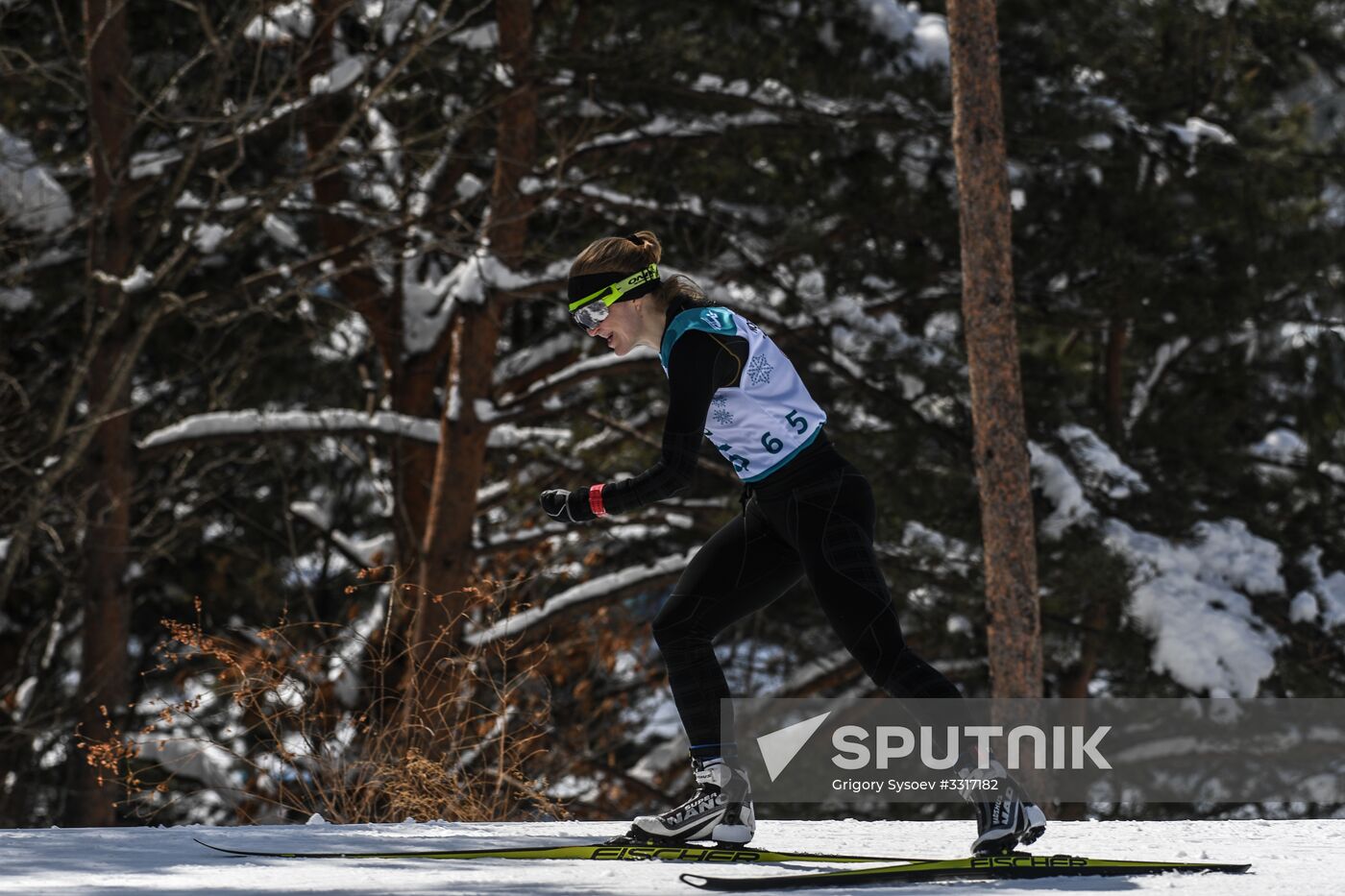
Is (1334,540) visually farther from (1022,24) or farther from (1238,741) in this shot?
(1022,24)

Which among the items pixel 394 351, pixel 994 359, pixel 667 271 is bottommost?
pixel 994 359

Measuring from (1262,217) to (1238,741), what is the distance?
156 inches

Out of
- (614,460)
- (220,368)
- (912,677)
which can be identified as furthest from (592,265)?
(220,368)

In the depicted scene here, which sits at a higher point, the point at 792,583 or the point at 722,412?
the point at 722,412

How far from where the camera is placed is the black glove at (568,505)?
3.70 meters

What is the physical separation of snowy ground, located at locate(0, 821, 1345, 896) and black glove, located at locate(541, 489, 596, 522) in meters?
0.88

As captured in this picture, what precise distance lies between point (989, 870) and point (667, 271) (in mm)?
5647

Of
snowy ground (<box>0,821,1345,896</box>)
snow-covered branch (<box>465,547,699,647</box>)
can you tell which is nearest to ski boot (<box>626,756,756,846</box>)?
snowy ground (<box>0,821,1345,896</box>)

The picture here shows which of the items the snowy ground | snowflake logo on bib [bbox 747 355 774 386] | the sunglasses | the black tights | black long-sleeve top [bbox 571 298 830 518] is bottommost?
the snowy ground

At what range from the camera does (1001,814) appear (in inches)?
148

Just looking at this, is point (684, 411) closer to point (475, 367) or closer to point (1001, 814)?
point (1001, 814)

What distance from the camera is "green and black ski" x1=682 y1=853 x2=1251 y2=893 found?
3611 mm
